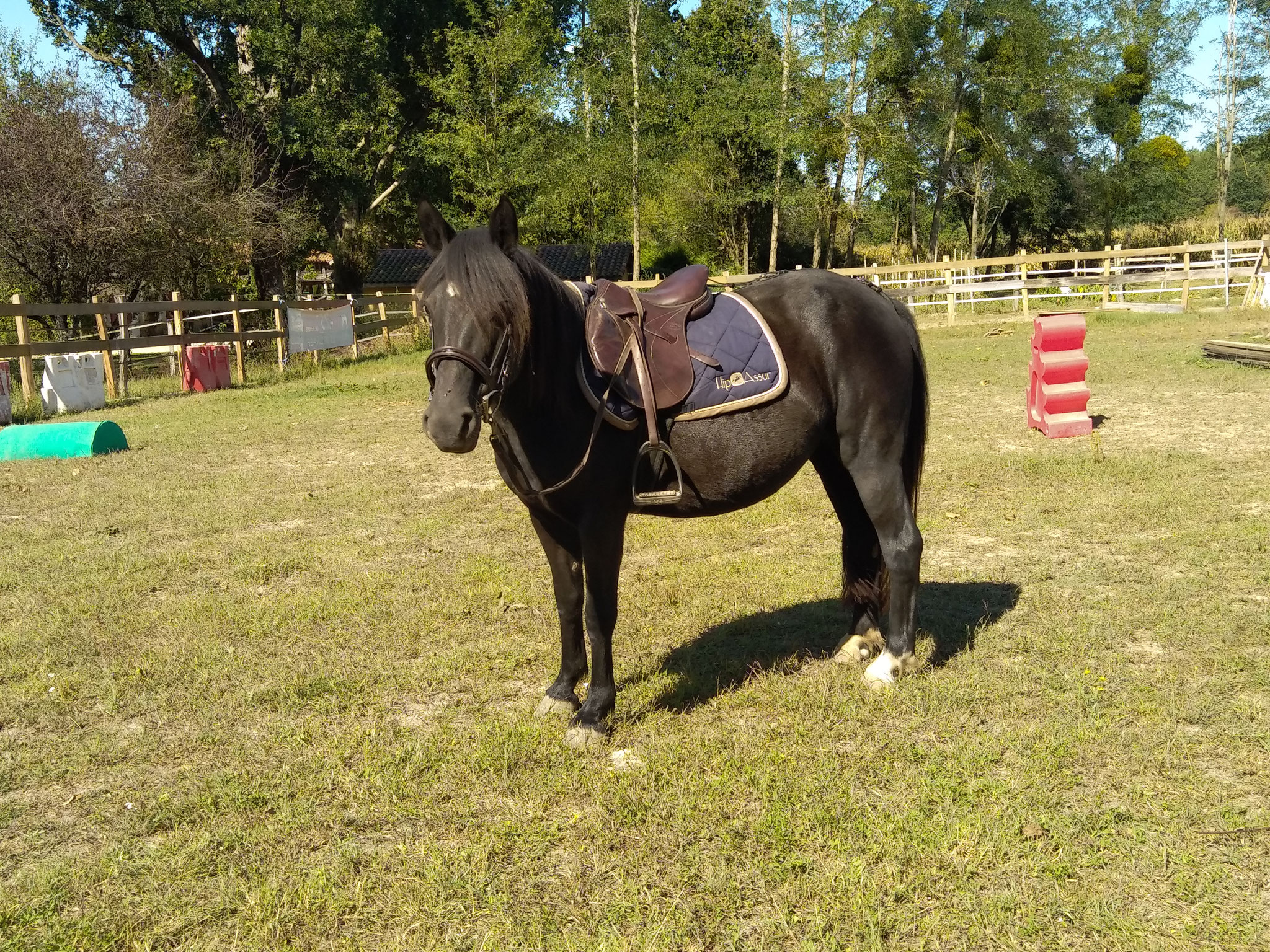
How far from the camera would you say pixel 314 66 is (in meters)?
27.9

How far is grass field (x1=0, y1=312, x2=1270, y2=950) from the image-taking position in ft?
9.10

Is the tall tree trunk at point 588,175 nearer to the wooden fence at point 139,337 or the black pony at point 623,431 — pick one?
the wooden fence at point 139,337

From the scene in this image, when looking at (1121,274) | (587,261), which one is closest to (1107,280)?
(1121,274)

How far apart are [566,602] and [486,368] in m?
1.38

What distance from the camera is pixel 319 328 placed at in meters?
22.2

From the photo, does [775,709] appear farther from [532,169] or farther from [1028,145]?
[1028,145]

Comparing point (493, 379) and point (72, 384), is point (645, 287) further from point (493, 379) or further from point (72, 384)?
point (493, 379)

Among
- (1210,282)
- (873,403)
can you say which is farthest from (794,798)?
(1210,282)

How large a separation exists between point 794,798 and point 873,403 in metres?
1.93

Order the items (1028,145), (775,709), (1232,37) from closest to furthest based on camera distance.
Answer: (775,709) → (1232,37) → (1028,145)

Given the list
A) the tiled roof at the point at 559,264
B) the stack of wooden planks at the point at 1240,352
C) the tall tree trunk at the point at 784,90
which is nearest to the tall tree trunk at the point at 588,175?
the tall tree trunk at the point at 784,90

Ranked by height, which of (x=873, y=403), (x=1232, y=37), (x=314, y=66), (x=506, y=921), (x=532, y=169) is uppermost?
(x=1232, y=37)

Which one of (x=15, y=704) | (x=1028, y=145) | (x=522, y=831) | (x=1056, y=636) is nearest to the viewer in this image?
(x=522, y=831)

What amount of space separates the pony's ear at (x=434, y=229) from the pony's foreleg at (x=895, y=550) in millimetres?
2223
